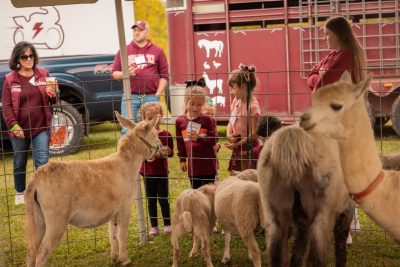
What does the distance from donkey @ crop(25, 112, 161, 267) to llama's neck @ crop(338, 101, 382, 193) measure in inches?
97.4

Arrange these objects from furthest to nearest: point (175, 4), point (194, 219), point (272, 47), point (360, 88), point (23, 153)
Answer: point (175, 4), point (272, 47), point (23, 153), point (194, 219), point (360, 88)

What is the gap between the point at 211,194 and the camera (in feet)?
22.3

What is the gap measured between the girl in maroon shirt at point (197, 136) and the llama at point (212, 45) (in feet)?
19.2

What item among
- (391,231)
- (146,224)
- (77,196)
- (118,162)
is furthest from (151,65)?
(391,231)

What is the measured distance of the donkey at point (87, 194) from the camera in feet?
19.8

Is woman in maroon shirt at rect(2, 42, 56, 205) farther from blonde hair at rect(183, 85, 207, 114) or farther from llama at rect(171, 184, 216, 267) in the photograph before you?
llama at rect(171, 184, 216, 267)

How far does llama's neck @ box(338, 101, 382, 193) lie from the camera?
4598 mm

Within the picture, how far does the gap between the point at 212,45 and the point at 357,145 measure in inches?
360

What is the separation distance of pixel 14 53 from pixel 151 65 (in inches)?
71.2

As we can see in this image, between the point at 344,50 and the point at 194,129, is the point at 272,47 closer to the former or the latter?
the point at 194,129

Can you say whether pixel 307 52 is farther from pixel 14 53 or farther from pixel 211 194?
pixel 211 194

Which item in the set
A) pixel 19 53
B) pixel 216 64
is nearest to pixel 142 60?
pixel 19 53

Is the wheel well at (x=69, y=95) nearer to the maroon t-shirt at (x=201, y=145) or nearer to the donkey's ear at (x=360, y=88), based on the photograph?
the maroon t-shirt at (x=201, y=145)

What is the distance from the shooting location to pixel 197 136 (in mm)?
7453
